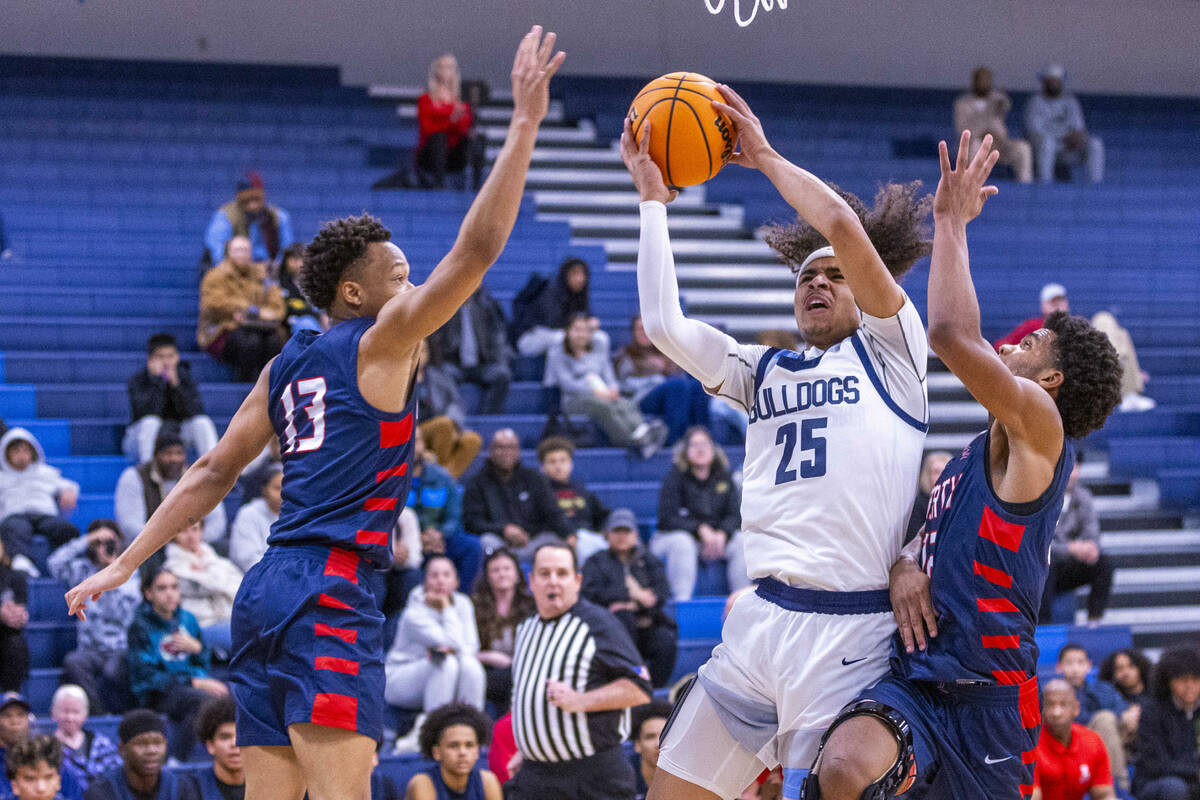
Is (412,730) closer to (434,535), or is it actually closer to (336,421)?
(434,535)

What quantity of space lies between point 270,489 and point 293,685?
4715mm

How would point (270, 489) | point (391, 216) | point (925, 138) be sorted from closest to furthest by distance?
point (270, 489) → point (391, 216) → point (925, 138)

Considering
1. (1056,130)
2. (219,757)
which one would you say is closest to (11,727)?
(219,757)

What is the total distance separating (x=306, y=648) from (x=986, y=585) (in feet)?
5.54

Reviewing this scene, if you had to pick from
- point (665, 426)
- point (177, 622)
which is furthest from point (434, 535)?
point (665, 426)

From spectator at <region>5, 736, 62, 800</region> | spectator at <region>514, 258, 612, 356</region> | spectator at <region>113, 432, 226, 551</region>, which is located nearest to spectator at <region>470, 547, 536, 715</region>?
spectator at <region>113, 432, 226, 551</region>

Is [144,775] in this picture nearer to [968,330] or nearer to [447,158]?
[968,330]

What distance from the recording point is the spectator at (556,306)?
34.7ft

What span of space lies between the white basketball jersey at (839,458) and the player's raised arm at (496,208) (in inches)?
36.5

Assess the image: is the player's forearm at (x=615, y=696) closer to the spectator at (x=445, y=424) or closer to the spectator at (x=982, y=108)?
the spectator at (x=445, y=424)

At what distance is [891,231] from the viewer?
4156mm

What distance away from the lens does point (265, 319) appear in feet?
32.2

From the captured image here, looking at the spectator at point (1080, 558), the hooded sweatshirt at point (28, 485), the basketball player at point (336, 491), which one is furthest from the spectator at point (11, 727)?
the spectator at point (1080, 558)

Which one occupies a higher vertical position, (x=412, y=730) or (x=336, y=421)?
(x=336, y=421)
